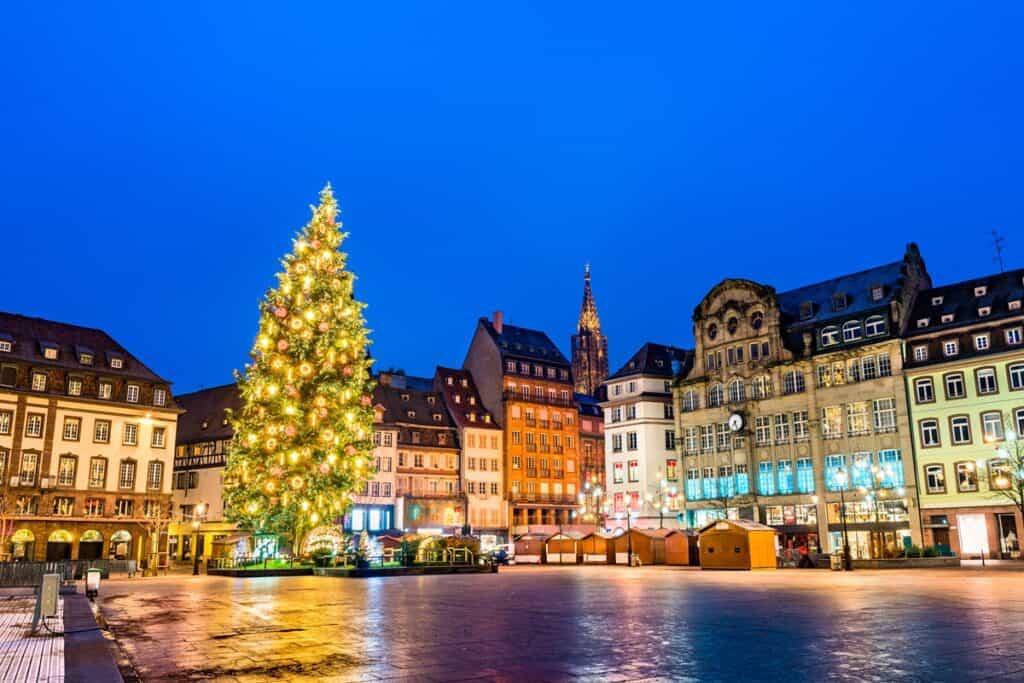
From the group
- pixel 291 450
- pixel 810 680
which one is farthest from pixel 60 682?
pixel 291 450

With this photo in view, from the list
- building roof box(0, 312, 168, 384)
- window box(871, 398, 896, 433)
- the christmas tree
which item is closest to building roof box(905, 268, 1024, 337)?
window box(871, 398, 896, 433)

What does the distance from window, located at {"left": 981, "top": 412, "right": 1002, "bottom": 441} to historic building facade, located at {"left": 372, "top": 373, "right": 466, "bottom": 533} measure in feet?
156

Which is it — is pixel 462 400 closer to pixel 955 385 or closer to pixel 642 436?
pixel 642 436

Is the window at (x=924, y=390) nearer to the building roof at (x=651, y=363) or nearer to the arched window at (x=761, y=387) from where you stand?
the arched window at (x=761, y=387)

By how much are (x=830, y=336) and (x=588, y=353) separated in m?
113

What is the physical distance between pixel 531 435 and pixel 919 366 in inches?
1714

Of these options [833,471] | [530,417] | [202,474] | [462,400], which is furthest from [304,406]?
[530,417]

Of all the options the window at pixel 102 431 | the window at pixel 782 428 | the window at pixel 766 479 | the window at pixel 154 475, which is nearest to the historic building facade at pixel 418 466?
the window at pixel 154 475

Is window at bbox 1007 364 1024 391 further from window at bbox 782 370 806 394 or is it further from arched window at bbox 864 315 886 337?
window at bbox 782 370 806 394

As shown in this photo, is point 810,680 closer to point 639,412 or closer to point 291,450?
point 291,450

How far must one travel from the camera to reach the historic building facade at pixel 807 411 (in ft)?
196

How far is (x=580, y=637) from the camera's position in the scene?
12641 mm

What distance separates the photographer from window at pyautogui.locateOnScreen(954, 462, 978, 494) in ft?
180

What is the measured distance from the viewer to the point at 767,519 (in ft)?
218
